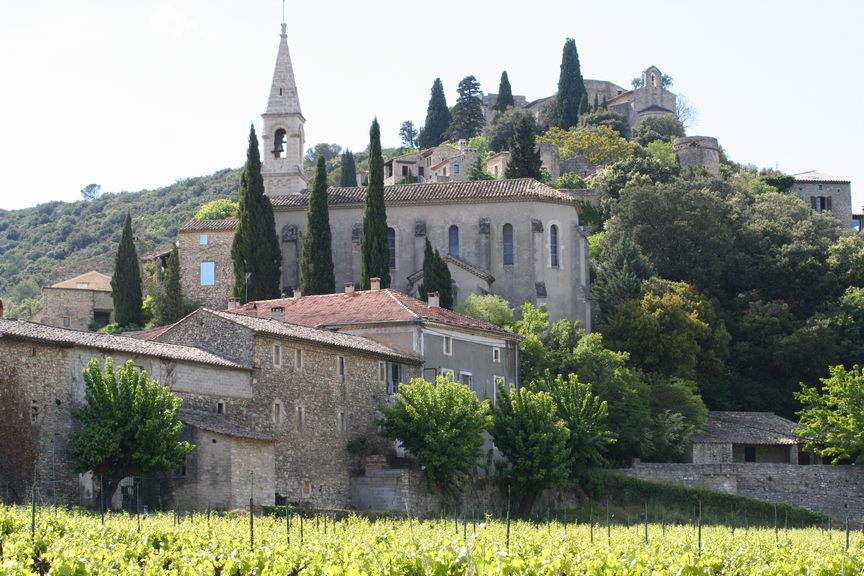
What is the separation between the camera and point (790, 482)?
6400cm

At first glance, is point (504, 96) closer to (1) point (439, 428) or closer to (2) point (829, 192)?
(2) point (829, 192)

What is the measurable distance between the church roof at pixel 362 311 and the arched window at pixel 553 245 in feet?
55.6

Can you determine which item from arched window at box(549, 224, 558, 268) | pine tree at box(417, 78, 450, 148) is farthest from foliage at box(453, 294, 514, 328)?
pine tree at box(417, 78, 450, 148)

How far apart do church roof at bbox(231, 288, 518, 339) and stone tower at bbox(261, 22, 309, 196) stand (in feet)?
78.7

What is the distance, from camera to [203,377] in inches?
1807

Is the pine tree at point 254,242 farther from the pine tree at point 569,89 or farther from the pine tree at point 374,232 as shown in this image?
the pine tree at point 569,89

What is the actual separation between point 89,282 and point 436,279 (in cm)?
2463

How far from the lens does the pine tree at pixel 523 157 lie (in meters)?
95.1

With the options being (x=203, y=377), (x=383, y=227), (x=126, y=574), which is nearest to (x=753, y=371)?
(x=383, y=227)

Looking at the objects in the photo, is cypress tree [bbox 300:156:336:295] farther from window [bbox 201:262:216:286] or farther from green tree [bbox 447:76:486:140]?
green tree [bbox 447:76:486:140]

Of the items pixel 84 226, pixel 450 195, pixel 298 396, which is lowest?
pixel 298 396

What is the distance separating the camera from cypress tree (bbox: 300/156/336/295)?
72.9m

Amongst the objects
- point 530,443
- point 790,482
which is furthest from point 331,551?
point 790,482

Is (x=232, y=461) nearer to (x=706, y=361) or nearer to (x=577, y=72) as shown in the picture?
(x=706, y=361)
